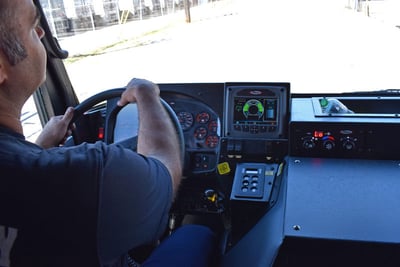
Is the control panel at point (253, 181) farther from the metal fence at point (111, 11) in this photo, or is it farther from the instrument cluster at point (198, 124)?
the metal fence at point (111, 11)

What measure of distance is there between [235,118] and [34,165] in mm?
1180

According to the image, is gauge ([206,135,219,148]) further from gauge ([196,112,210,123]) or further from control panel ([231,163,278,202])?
control panel ([231,163,278,202])

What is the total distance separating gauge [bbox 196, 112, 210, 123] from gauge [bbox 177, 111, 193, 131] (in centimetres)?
4

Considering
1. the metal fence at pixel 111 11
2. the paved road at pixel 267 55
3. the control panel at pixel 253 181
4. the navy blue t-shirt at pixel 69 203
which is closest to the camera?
the navy blue t-shirt at pixel 69 203

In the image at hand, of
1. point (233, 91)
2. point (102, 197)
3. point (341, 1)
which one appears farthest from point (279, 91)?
point (341, 1)

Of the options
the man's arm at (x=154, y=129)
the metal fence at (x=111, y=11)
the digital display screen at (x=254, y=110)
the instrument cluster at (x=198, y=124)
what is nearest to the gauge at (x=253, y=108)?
the digital display screen at (x=254, y=110)

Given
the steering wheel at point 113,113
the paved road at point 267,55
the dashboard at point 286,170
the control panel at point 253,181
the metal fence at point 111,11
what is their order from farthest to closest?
the metal fence at point 111,11, the paved road at point 267,55, the control panel at point 253,181, the steering wheel at point 113,113, the dashboard at point 286,170

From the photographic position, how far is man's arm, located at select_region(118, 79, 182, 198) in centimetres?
108

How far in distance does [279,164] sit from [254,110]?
28cm

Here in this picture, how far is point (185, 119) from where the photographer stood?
2.08 meters

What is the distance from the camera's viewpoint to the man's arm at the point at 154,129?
108 centimetres

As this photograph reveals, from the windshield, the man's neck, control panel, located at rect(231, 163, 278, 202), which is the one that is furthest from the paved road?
the man's neck

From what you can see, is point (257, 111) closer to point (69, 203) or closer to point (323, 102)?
point (323, 102)

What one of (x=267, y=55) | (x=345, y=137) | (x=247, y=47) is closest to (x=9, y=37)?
(x=345, y=137)
